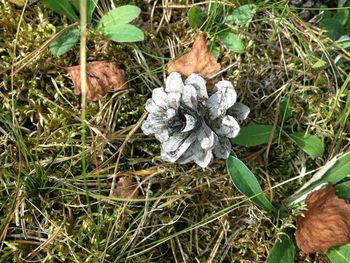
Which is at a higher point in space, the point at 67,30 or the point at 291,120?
the point at 67,30

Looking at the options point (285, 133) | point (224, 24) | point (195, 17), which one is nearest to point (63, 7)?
point (195, 17)

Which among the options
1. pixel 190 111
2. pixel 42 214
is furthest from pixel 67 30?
pixel 42 214

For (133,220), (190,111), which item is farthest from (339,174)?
(133,220)

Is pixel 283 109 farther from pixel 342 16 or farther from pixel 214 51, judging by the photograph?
pixel 342 16

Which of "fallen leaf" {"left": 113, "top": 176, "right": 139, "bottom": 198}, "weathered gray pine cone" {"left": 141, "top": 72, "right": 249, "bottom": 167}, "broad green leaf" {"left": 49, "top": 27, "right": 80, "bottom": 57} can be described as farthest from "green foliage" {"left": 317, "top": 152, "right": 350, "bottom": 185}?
"broad green leaf" {"left": 49, "top": 27, "right": 80, "bottom": 57}

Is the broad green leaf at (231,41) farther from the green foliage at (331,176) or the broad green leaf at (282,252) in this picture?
the broad green leaf at (282,252)

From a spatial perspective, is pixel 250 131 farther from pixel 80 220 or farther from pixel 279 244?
pixel 80 220

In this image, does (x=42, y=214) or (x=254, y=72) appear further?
(x=254, y=72)

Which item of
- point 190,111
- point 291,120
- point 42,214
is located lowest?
point 42,214
